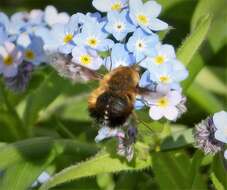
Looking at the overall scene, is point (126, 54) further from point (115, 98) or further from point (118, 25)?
point (115, 98)

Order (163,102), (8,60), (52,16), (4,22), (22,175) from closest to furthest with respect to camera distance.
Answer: (163,102), (22,175), (8,60), (4,22), (52,16)

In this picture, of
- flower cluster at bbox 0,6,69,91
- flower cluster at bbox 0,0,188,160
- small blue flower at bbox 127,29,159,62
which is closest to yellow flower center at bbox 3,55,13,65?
flower cluster at bbox 0,6,69,91

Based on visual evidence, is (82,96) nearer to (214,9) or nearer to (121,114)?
(214,9)

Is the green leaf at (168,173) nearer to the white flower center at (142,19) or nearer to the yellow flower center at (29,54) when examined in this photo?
the white flower center at (142,19)

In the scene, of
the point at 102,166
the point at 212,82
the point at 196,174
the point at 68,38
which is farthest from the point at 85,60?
the point at 212,82

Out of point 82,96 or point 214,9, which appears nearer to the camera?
point 214,9

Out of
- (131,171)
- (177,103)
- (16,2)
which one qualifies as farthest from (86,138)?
(16,2)
